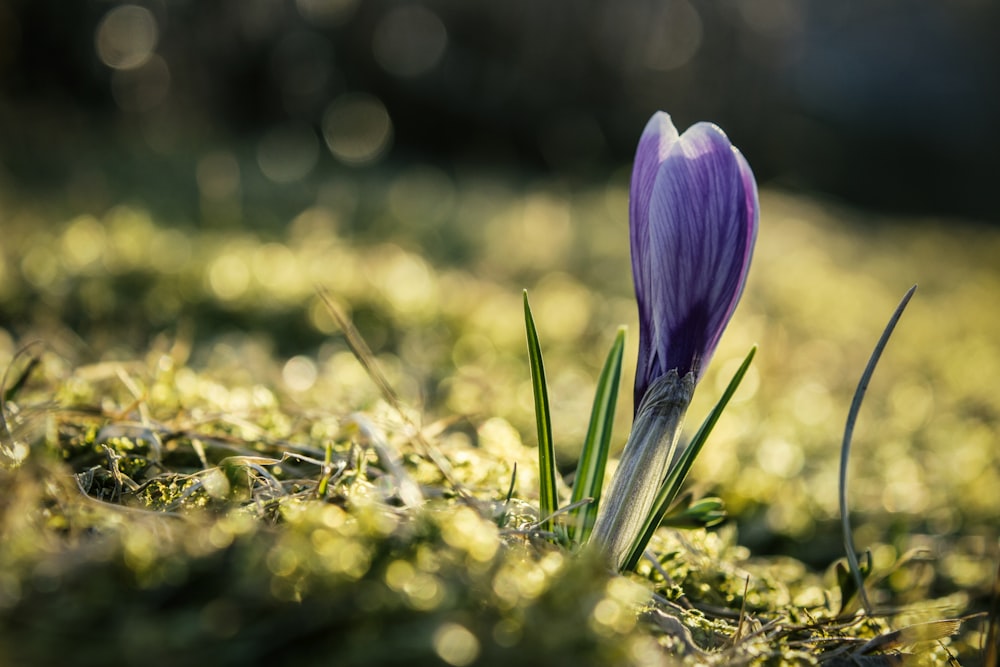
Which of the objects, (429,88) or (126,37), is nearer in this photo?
(126,37)

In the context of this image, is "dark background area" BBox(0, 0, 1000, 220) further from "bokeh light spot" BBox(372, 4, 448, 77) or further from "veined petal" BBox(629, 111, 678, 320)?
"veined petal" BBox(629, 111, 678, 320)

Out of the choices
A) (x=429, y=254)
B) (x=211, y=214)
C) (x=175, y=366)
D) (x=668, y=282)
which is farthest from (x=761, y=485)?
(x=211, y=214)

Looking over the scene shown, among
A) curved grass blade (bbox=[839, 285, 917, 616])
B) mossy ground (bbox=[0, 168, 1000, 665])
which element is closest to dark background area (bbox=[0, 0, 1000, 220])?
mossy ground (bbox=[0, 168, 1000, 665])

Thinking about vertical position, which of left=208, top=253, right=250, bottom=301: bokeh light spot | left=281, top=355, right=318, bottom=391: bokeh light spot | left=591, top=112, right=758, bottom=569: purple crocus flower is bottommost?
left=208, top=253, right=250, bottom=301: bokeh light spot

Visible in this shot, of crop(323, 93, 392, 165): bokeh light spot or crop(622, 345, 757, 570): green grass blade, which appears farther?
crop(323, 93, 392, 165): bokeh light spot

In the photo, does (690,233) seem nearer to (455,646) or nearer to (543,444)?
(543,444)

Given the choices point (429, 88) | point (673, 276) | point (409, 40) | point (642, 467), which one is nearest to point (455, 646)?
point (642, 467)

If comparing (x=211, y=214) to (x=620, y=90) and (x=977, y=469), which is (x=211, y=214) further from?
(x=620, y=90)
